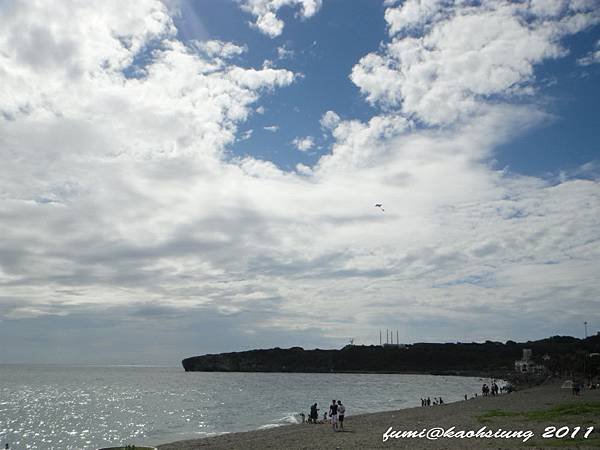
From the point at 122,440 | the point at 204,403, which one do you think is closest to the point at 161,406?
the point at 204,403

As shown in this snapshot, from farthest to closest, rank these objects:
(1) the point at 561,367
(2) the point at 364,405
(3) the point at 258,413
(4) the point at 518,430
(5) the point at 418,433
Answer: (1) the point at 561,367
(2) the point at 364,405
(3) the point at 258,413
(5) the point at 418,433
(4) the point at 518,430

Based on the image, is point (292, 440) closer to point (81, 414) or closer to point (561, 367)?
point (81, 414)

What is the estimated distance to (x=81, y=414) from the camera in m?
68.9

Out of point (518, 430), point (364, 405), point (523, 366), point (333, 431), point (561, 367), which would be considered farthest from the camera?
point (523, 366)

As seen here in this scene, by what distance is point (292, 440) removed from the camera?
32.5 meters

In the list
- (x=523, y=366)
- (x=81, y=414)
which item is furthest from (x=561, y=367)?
(x=81, y=414)

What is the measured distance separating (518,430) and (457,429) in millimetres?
4016

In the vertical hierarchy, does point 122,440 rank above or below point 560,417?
below

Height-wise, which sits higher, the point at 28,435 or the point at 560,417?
the point at 560,417

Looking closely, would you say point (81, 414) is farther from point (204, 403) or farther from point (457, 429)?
point (457, 429)

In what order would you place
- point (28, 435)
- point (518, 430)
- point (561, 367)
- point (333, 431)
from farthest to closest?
1. point (561, 367)
2. point (28, 435)
3. point (333, 431)
4. point (518, 430)

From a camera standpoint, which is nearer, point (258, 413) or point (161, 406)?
point (258, 413)

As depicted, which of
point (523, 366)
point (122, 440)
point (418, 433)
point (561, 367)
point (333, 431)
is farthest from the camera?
point (523, 366)

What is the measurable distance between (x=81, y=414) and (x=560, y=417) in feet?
181
